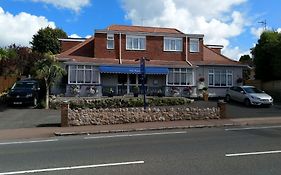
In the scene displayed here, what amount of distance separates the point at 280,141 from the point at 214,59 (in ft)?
97.5

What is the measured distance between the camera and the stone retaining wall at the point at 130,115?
20359 millimetres

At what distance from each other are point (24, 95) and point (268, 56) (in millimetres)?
23708

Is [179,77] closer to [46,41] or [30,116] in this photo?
[30,116]

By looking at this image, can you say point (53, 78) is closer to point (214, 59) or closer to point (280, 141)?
point (214, 59)

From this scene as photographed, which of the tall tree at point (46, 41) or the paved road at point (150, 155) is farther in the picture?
the tall tree at point (46, 41)

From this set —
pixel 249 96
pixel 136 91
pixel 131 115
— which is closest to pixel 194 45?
pixel 136 91

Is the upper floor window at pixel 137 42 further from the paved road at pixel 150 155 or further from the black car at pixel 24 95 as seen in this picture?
the paved road at pixel 150 155

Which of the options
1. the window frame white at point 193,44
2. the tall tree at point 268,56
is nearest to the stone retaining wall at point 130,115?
the tall tree at point 268,56

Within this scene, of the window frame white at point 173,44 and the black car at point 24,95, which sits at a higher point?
the window frame white at point 173,44

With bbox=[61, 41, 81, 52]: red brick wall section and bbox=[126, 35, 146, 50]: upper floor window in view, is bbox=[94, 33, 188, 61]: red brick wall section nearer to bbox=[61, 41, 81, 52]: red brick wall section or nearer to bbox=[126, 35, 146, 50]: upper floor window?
bbox=[126, 35, 146, 50]: upper floor window

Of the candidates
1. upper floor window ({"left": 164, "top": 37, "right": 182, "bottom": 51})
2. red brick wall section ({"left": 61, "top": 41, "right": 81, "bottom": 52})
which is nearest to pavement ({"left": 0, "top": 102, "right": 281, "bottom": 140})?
upper floor window ({"left": 164, "top": 37, "right": 182, "bottom": 51})

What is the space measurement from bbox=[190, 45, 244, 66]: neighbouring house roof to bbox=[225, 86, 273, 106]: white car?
4.83 meters

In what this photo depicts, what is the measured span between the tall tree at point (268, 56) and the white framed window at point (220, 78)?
4.16m

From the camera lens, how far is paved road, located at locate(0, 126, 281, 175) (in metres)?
9.03
